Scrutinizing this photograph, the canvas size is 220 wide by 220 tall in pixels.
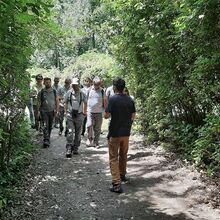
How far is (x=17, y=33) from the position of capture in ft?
22.0

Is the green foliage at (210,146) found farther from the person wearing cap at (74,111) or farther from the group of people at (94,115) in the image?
the person wearing cap at (74,111)

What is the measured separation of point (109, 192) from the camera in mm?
8219

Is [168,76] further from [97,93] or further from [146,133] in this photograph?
[146,133]

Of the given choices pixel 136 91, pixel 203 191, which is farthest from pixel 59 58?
pixel 203 191

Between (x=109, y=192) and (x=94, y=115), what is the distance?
15.7ft

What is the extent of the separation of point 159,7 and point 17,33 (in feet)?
17.0

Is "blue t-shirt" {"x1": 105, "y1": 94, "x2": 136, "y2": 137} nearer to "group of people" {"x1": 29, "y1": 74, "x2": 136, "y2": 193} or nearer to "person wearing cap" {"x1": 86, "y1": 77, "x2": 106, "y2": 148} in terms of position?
"group of people" {"x1": 29, "y1": 74, "x2": 136, "y2": 193}

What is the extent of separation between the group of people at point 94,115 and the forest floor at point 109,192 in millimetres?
508

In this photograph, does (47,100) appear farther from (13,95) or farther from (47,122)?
(13,95)

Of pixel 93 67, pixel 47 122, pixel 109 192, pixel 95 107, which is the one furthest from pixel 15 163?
pixel 93 67

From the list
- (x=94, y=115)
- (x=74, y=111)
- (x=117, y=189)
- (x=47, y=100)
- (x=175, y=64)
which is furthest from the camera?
(x=94, y=115)

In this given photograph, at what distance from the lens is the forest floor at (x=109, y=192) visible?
703cm

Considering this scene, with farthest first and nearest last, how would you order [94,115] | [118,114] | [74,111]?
[94,115] → [74,111] → [118,114]

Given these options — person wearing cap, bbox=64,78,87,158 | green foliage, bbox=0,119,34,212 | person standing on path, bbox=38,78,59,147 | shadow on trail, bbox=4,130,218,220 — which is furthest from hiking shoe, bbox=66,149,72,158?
person standing on path, bbox=38,78,59,147
